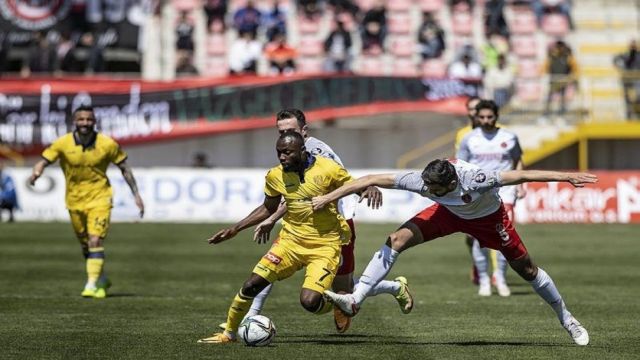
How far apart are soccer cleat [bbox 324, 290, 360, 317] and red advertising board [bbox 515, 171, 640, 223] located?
22.5 meters

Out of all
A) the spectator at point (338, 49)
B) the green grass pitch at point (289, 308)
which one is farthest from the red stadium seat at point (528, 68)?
the green grass pitch at point (289, 308)

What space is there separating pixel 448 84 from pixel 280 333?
2241 cm

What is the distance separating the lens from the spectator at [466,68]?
3497 centimetres

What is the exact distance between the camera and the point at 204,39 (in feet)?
124

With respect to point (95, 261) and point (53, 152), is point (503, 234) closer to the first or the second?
point (95, 261)

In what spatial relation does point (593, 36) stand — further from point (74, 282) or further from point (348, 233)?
point (348, 233)

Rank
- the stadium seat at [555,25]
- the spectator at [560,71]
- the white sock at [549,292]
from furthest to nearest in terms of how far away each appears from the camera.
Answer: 1. the stadium seat at [555,25]
2. the spectator at [560,71]
3. the white sock at [549,292]

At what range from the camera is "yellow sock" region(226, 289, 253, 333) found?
1138 centimetres

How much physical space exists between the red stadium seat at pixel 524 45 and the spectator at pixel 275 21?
22.2 feet

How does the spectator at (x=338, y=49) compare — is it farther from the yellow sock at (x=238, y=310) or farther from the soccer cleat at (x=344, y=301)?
the soccer cleat at (x=344, y=301)

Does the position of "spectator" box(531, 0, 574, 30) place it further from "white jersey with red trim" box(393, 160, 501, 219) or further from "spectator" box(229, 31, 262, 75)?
Result: "white jersey with red trim" box(393, 160, 501, 219)

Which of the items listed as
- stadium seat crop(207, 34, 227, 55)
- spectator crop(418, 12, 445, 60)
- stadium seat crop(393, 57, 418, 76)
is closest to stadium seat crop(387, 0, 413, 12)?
spectator crop(418, 12, 445, 60)

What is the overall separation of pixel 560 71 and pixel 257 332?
Result: 83.5 feet

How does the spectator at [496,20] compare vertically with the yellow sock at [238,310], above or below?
above
